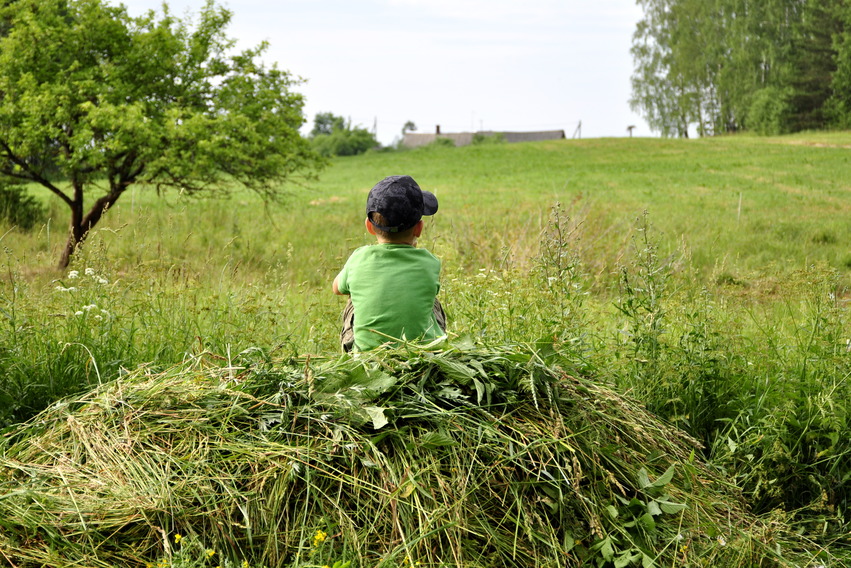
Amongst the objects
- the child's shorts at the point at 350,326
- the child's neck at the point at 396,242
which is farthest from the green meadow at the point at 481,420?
the child's neck at the point at 396,242

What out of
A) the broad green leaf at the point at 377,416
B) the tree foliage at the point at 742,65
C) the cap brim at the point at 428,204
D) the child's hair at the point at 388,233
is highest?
the tree foliage at the point at 742,65

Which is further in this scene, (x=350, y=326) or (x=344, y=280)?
(x=350, y=326)

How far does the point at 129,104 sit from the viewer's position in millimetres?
12578

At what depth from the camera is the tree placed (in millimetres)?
11805

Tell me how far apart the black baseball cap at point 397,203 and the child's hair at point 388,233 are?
13mm

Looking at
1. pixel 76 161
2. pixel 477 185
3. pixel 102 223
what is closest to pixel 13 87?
pixel 76 161

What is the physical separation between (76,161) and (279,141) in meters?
3.30

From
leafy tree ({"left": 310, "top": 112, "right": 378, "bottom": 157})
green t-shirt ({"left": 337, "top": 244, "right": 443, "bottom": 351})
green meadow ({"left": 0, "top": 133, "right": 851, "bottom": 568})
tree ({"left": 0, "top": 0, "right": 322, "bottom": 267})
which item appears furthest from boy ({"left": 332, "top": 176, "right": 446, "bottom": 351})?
leafy tree ({"left": 310, "top": 112, "right": 378, "bottom": 157})

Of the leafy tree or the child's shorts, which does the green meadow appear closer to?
the child's shorts

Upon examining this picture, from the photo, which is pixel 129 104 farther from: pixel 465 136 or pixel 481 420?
pixel 465 136

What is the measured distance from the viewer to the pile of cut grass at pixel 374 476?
2832 millimetres

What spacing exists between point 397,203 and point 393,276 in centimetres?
36

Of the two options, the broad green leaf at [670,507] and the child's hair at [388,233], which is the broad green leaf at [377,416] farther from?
the broad green leaf at [670,507]

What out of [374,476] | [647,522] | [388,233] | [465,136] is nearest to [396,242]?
[388,233]
